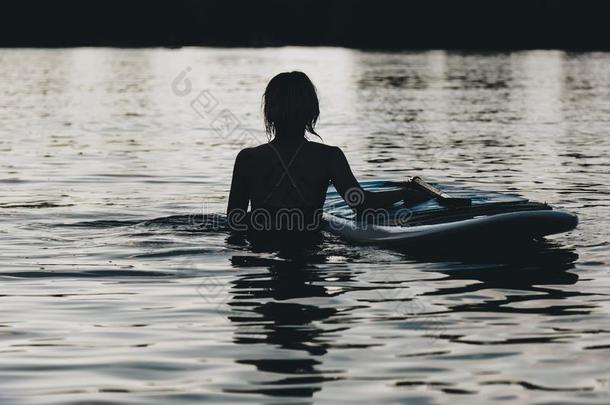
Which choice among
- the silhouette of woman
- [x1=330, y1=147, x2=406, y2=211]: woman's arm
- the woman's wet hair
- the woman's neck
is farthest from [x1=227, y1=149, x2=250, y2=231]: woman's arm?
[x1=330, y1=147, x2=406, y2=211]: woman's arm

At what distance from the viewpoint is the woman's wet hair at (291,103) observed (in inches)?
348

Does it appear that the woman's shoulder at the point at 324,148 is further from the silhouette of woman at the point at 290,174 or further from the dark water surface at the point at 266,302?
the dark water surface at the point at 266,302

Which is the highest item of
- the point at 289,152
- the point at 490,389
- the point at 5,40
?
the point at 5,40

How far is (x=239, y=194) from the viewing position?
31.9ft

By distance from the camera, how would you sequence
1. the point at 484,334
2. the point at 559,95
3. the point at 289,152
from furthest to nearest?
the point at 559,95, the point at 289,152, the point at 484,334

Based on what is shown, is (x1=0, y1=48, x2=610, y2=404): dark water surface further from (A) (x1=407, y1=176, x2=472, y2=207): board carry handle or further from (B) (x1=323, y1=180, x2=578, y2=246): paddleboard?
(A) (x1=407, y1=176, x2=472, y2=207): board carry handle

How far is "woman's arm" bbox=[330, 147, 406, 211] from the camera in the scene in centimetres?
945

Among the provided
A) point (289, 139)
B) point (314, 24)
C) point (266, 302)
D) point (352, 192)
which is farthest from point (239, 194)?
point (314, 24)

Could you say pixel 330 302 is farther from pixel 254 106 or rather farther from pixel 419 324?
pixel 254 106

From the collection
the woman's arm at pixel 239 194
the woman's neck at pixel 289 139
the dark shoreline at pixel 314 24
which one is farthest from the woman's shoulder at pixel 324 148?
the dark shoreline at pixel 314 24

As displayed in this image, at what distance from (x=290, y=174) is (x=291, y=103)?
777mm

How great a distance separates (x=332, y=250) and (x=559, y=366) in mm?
3832

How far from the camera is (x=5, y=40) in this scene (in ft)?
473

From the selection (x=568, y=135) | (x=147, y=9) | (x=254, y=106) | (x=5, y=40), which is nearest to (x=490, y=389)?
(x=568, y=135)
